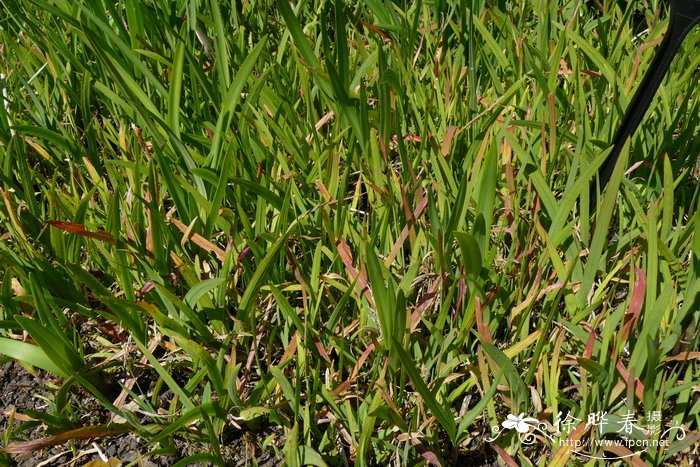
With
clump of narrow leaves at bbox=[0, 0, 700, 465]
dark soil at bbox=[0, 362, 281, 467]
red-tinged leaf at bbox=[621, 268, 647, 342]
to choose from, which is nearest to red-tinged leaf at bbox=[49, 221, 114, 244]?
clump of narrow leaves at bbox=[0, 0, 700, 465]

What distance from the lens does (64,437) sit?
3.20ft

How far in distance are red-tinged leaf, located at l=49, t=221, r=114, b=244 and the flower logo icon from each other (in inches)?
25.2

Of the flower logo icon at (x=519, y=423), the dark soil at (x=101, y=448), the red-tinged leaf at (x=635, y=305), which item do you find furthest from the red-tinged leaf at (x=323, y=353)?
the red-tinged leaf at (x=635, y=305)

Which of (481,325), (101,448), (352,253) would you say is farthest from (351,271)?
(101,448)

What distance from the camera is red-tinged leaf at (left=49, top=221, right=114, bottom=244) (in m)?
1.12

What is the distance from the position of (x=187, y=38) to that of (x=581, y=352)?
3.31 feet

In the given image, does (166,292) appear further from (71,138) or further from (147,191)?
(71,138)

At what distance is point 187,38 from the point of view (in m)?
1.57

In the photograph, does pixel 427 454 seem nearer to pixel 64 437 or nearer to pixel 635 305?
pixel 635 305

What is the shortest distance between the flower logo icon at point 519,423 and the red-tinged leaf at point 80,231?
0.64m

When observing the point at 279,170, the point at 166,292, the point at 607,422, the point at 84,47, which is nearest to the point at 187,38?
the point at 84,47

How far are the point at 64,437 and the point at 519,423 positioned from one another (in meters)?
0.60

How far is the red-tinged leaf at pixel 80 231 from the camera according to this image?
1117 mm

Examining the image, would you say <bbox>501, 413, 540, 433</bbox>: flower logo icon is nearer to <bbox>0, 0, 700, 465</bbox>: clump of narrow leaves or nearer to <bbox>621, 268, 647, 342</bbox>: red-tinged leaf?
<bbox>0, 0, 700, 465</bbox>: clump of narrow leaves
